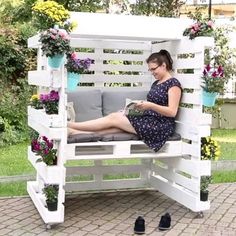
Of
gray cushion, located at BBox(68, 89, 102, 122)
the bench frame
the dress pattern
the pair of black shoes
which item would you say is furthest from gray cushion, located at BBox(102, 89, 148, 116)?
the pair of black shoes

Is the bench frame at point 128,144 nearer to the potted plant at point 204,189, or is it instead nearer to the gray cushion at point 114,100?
the potted plant at point 204,189

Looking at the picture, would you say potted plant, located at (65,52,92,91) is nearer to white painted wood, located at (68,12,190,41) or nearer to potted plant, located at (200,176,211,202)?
white painted wood, located at (68,12,190,41)

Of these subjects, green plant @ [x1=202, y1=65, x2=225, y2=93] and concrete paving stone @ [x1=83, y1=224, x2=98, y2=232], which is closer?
concrete paving stone @ [x1=83, y1=224, x2=98, y2=232]

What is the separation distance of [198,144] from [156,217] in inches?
31.9

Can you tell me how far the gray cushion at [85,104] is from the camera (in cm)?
532

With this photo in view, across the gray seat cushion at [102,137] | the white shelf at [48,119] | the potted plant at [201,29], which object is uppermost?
the potted plant at [201,29]

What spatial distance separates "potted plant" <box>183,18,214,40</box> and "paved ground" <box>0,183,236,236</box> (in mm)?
1741

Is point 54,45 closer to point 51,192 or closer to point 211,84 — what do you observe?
point 51,192

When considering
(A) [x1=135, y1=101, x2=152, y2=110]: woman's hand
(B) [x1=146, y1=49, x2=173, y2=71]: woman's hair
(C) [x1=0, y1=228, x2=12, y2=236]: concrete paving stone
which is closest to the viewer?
(C) [x1=0, y1=228, x2=12, y2=236]: concrete paving stone

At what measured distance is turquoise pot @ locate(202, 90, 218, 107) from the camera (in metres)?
4.52

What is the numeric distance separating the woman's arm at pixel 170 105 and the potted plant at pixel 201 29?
1.82 feet

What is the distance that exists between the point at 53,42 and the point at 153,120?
4.59 ft

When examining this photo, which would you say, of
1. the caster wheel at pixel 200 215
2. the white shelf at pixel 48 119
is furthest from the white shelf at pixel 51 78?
the caster wheel at pixel 200 215

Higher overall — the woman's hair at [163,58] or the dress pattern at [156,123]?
the woman's hair at [163,58]
